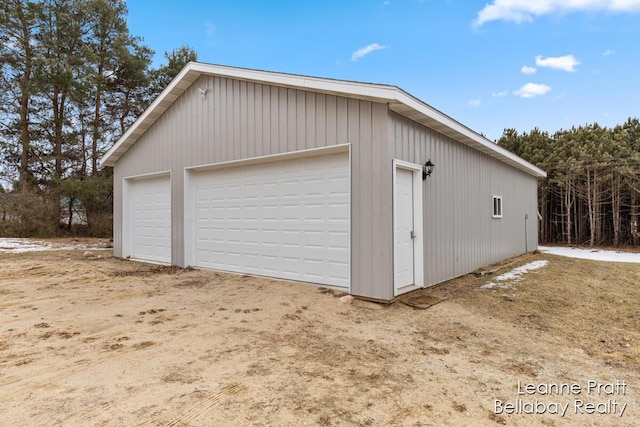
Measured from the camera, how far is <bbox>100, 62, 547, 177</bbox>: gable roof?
445 centimetres

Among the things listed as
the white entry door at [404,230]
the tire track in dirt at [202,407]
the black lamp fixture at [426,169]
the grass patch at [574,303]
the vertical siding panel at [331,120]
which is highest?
the vertical siding panel at [331,120]

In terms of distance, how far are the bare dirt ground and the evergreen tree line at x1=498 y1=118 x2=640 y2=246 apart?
872 cm

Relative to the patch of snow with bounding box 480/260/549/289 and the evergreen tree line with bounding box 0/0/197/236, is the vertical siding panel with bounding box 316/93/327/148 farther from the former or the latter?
the evergreen tree line with bounding box 0/0/197/236

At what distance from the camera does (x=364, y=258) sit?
184 inches

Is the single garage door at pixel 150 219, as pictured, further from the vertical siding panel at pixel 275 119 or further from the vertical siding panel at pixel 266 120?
the vertical siding panel at pixel 275 119

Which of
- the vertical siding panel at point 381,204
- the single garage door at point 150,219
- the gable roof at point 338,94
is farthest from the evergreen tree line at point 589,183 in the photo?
the single garage door at point 150,219

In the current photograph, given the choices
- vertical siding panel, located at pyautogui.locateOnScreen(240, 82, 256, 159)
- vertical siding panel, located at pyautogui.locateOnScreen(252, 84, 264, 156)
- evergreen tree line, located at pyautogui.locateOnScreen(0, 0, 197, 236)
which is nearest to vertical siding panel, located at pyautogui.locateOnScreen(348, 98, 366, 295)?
vertical siding panel, located at pyautogui.locateOnScreen(252, 84, 264, 156)

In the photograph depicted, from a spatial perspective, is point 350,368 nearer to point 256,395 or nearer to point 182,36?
point 256,395

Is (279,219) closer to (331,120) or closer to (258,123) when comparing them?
(258,123)

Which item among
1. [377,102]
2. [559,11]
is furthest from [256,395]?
[559,11]

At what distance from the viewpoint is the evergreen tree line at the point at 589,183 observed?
11.9 meters

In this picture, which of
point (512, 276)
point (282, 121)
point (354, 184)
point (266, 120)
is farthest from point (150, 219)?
point (512, 276)

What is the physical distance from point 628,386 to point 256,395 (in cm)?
260

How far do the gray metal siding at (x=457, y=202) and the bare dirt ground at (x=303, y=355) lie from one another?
2.88 ft
